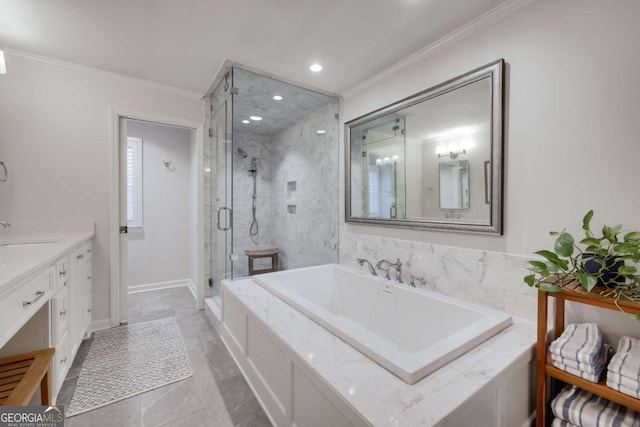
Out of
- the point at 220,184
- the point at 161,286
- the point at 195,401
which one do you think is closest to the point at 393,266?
the point at 195,401

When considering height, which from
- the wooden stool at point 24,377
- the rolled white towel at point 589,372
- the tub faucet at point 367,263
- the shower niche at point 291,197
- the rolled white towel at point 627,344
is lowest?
the wooden stool at point 24,377

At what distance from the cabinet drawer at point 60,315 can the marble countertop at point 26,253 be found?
25cm

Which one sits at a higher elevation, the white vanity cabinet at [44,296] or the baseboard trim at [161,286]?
the white vanity cabinet at [44,296]

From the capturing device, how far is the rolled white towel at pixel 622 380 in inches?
41.0

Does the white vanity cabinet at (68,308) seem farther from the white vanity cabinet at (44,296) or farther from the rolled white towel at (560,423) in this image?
the rolled white towel at (560,423)

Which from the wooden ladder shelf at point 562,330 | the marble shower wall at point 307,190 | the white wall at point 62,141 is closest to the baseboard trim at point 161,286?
the white wall at point 62,141

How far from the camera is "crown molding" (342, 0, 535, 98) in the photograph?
1629 mm

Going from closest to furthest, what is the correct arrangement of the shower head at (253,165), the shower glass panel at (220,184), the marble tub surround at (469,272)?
the marble tub surround at (469,272) → the shower glass panel at (220,184) → the shower head at (253,165)

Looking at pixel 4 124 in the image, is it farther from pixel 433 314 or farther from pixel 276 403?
pixel 433 314

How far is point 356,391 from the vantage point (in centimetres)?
101

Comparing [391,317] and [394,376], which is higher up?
[394,376]

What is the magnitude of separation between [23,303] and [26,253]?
60cm

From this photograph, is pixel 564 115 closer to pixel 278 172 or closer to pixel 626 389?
pixel 626 389

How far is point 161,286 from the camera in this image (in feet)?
13.3
